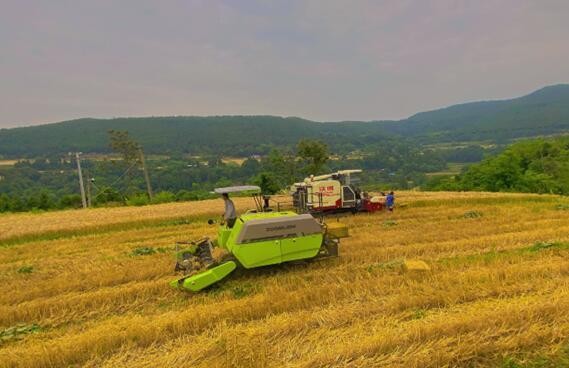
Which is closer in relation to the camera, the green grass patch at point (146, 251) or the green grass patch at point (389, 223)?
the green grass patch at point (146, 251)

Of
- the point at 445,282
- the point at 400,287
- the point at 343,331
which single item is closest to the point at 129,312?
the point at 343,331

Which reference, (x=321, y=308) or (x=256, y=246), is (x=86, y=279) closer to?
(x=256, y=246)

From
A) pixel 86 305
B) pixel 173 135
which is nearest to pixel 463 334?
pixel 86 305

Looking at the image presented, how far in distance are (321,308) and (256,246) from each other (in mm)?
2069

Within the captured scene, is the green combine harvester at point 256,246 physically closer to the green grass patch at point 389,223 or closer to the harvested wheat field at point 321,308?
the harvested wheat field at point 321,308

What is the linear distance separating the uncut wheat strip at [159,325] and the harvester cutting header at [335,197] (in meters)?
10.7

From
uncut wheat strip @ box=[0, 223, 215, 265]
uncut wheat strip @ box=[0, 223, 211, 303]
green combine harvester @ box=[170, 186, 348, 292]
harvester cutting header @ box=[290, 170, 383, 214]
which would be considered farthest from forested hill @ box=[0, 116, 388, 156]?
green combine harvester @ box=[170, 186, 348, 292]

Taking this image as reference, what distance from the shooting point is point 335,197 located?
18547 millimetres

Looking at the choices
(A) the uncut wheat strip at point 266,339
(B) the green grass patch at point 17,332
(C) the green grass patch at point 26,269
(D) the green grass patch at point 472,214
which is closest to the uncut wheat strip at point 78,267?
(C) the green grass patch at point 26,269

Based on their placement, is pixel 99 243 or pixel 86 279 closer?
pixel 86 279

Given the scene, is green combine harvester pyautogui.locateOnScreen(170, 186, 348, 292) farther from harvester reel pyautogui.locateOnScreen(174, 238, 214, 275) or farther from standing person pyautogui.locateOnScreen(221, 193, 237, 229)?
standing person pyautogui.locateOnScreen(221, 193, 237, 229)

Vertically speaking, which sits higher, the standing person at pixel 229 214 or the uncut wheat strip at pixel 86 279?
the standing person at pixel 229 214

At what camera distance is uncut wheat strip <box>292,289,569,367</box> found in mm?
5016

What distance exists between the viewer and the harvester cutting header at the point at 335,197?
18.4 m
